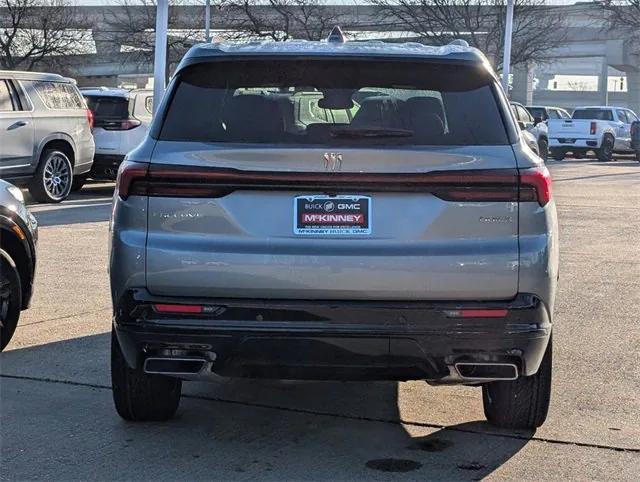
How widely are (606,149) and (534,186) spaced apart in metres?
29.4

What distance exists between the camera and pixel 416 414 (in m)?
5.36

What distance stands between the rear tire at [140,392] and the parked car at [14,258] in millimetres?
1731

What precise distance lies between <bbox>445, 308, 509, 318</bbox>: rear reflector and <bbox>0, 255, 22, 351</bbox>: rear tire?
10.8ft

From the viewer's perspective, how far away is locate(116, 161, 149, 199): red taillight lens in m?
4.29

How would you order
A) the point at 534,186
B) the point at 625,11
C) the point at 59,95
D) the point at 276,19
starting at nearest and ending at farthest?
the point at 534,186 → the point at 59,95 → the point at 625,11 → the point at 276,19

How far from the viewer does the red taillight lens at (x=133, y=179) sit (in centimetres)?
429

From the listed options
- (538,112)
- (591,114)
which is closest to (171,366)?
(591,114)

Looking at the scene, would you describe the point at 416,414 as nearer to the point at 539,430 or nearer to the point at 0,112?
the point at 539,430

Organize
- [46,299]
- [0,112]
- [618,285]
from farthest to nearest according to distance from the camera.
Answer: [0,112]
[618,285]
[46,299]

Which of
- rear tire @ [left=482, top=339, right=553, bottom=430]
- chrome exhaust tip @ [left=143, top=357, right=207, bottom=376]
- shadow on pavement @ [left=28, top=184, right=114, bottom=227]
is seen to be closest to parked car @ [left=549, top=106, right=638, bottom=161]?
shadow on pavement @ [left=28, top=184, right=114, bottom=227]

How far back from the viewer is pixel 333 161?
422cm

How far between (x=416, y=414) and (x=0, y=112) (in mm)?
10274

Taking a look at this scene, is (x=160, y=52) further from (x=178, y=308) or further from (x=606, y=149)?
(x=606, y=149)

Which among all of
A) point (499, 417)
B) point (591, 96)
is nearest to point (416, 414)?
point (499, 417)
